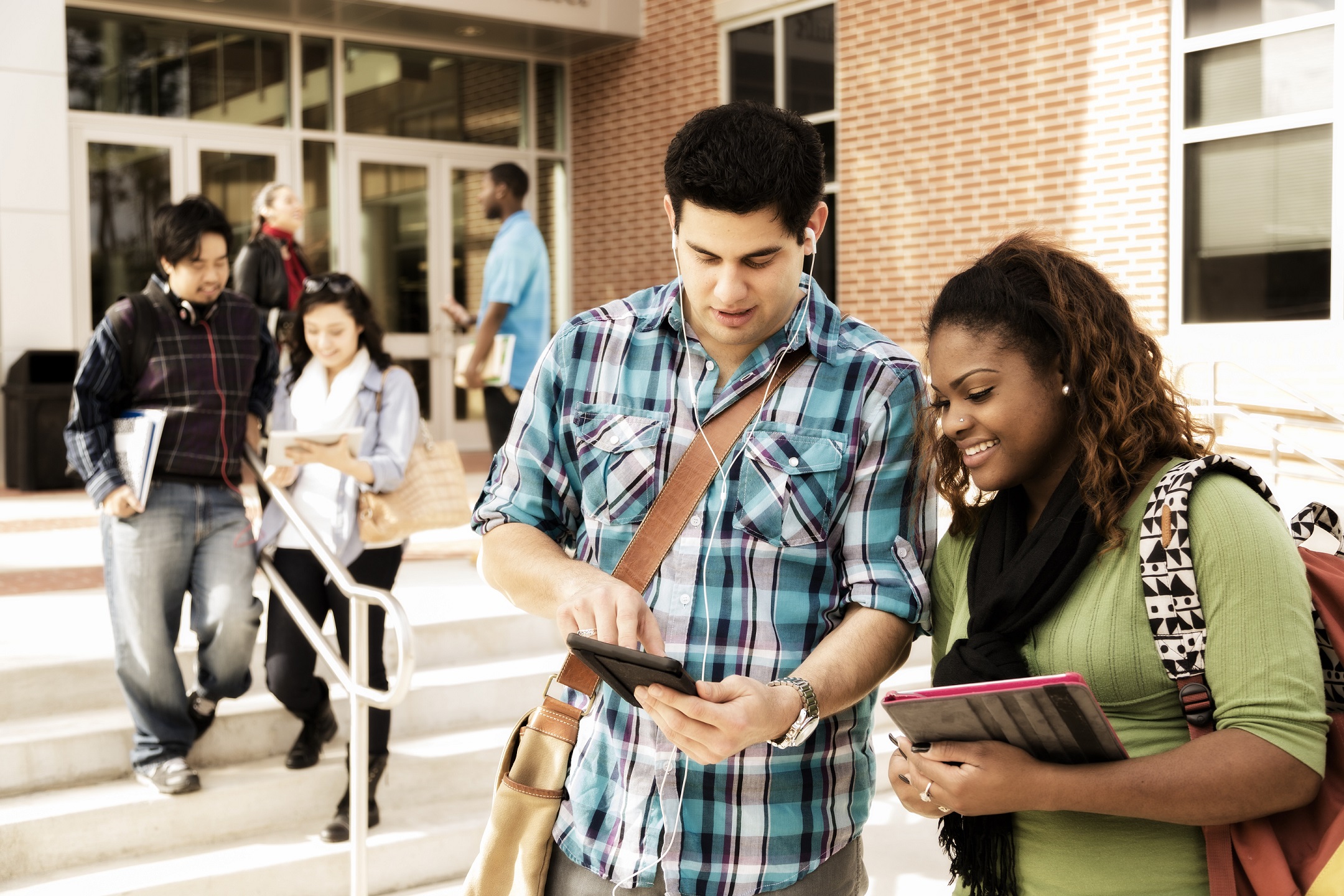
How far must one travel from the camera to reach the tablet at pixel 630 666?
4.95ft

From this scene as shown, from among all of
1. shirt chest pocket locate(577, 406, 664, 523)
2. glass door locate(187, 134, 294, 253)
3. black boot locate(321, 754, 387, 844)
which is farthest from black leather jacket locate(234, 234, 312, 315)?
shirt chest pocket locate(577, 406, 664, 523)

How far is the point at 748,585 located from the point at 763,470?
17 cm

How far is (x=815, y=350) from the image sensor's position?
6.13ft

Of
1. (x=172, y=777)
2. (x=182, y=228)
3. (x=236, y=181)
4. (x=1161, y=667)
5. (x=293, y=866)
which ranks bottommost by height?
(x=293, y=866)

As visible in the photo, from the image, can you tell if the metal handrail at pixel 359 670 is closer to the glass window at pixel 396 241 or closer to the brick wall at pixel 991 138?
the brick wall at pixel 991 138

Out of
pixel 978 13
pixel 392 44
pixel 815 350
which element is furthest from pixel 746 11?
pixel 815 350

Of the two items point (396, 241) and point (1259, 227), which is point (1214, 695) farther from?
point (396, 241)

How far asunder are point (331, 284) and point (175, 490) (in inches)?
35.9

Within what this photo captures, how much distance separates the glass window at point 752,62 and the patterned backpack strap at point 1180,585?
1084cm

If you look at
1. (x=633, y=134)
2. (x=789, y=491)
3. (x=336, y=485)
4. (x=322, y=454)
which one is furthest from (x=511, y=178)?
(x=633, y=134)

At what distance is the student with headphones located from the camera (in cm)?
427

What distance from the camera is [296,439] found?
410 centimetres

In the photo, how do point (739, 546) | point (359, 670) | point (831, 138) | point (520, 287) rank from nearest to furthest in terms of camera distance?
point (739, 546), point (359, 670), point (520, 287), point (831, 138)

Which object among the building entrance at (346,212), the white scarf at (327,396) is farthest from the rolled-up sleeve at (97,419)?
the building entrance at (346,212)
